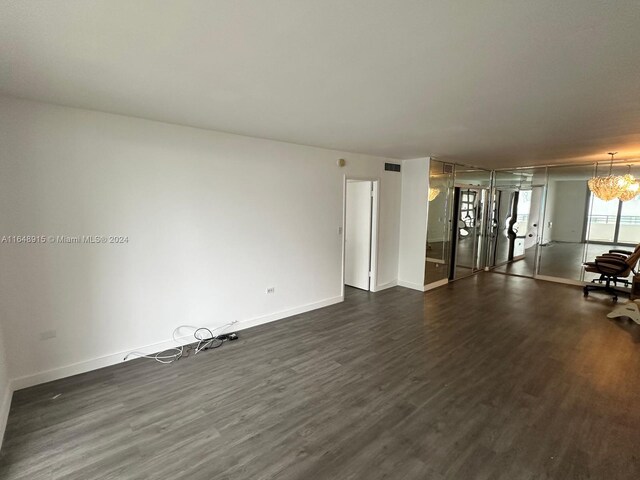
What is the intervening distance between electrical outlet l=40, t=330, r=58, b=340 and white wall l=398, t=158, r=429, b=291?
18.0 ft

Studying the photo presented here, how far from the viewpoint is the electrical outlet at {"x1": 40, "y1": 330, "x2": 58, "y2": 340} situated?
2766 mm

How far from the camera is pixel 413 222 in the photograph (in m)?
6.02

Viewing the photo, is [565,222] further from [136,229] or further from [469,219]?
[136,229]

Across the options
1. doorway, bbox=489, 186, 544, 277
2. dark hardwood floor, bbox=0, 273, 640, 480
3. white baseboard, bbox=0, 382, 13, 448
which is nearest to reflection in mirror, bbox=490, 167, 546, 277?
doorway, bbox=489, 186, 544, 277

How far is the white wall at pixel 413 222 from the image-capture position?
229 inches

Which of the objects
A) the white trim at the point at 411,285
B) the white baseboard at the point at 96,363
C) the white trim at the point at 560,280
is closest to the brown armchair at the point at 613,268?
the white trim at the point at 560,280

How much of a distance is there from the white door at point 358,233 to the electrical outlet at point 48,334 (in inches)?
170

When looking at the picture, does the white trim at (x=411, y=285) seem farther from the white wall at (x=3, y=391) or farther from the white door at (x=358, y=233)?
the white wall at (x=3, y=391)

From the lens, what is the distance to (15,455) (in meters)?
2.03

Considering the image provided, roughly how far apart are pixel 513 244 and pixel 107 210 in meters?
9.81

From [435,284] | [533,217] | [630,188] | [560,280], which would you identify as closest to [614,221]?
[533,217]

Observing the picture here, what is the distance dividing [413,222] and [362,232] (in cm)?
108

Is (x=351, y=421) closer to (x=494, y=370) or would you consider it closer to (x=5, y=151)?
(x=494, y=370)

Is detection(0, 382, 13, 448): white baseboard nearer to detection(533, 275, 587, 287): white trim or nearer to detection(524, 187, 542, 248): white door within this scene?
detection(533, 275, 587, 287): white trim
